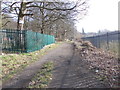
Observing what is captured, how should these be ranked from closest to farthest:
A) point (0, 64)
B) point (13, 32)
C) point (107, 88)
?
point (107, 88) → point (0, 64) → point (13, 32)

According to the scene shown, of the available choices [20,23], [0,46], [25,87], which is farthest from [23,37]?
[25,87]

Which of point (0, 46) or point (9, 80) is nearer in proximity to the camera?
point (9, 80)

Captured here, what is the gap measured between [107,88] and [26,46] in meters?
8.68

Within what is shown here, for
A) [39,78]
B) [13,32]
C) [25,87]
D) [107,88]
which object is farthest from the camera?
[13,32]

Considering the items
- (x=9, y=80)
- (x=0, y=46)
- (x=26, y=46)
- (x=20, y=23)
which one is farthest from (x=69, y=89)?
(x=20, y=23)

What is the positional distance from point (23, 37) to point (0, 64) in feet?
15.2

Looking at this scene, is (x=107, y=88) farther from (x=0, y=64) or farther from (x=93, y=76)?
(x=0, y=64)

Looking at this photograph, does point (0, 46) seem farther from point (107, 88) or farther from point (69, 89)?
point (107, 88)

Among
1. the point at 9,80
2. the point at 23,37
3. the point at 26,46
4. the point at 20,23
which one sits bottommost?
the point at 9,80

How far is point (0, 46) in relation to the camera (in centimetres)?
1173

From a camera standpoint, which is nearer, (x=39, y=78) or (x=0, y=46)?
(x=39, y=78)

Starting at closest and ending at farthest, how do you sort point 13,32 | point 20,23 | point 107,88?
point 107,88
point 13,32
point 20,23

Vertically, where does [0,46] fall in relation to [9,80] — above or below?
above

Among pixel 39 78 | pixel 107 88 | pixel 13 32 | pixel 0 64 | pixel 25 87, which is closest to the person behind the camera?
Answer: pixel 107 88
